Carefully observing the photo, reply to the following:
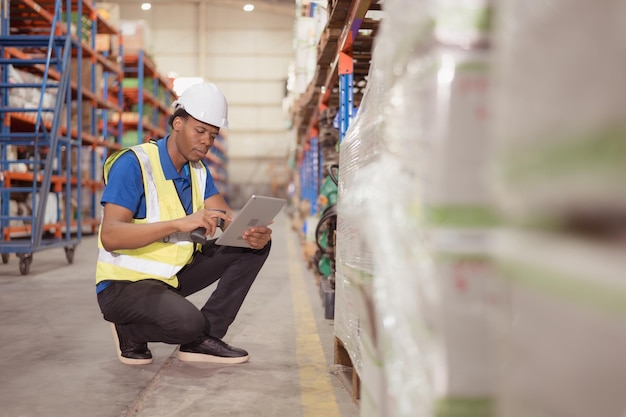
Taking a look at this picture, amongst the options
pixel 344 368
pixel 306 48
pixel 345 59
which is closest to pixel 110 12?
pixel 306 48

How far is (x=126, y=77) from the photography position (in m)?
13.7

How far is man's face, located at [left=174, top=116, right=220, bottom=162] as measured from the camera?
3152mm

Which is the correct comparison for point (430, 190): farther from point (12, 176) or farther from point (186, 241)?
point (12, 176)

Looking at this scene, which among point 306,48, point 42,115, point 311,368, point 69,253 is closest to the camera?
point 311,368

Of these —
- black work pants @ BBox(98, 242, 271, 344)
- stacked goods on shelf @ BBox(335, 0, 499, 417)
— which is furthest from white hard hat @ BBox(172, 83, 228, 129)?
stacked goods on shelf @ BBox(335, 0, 499, 417)

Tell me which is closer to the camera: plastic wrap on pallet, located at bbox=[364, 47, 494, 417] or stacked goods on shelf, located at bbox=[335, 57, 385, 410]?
plastic wrap on pallet, located at bbox=[364, 47, 494, 417]

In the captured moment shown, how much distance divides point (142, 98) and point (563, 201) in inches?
517

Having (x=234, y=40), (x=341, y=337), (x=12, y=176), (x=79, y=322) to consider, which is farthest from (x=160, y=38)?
(x=341, y=337)

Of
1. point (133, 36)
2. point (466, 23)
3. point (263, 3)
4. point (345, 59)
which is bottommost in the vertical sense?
point (466, 23)

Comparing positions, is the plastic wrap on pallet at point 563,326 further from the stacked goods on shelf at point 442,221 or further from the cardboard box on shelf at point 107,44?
the cardboard box on shelf at point 107,44

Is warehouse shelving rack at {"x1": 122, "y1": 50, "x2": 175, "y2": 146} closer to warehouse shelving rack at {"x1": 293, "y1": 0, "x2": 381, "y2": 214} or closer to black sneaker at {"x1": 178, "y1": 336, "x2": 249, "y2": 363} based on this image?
warehouse shelving rack at {"x1": 293, "y1": 0, "x2": 381, "y2": 214}

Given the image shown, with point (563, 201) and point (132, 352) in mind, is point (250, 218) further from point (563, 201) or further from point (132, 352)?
point (563, 201)

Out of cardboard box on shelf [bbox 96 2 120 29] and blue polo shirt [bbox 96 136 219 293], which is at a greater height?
cardboard box on shelf [bbox 96 2 120 29]

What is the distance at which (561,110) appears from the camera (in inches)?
30.4
